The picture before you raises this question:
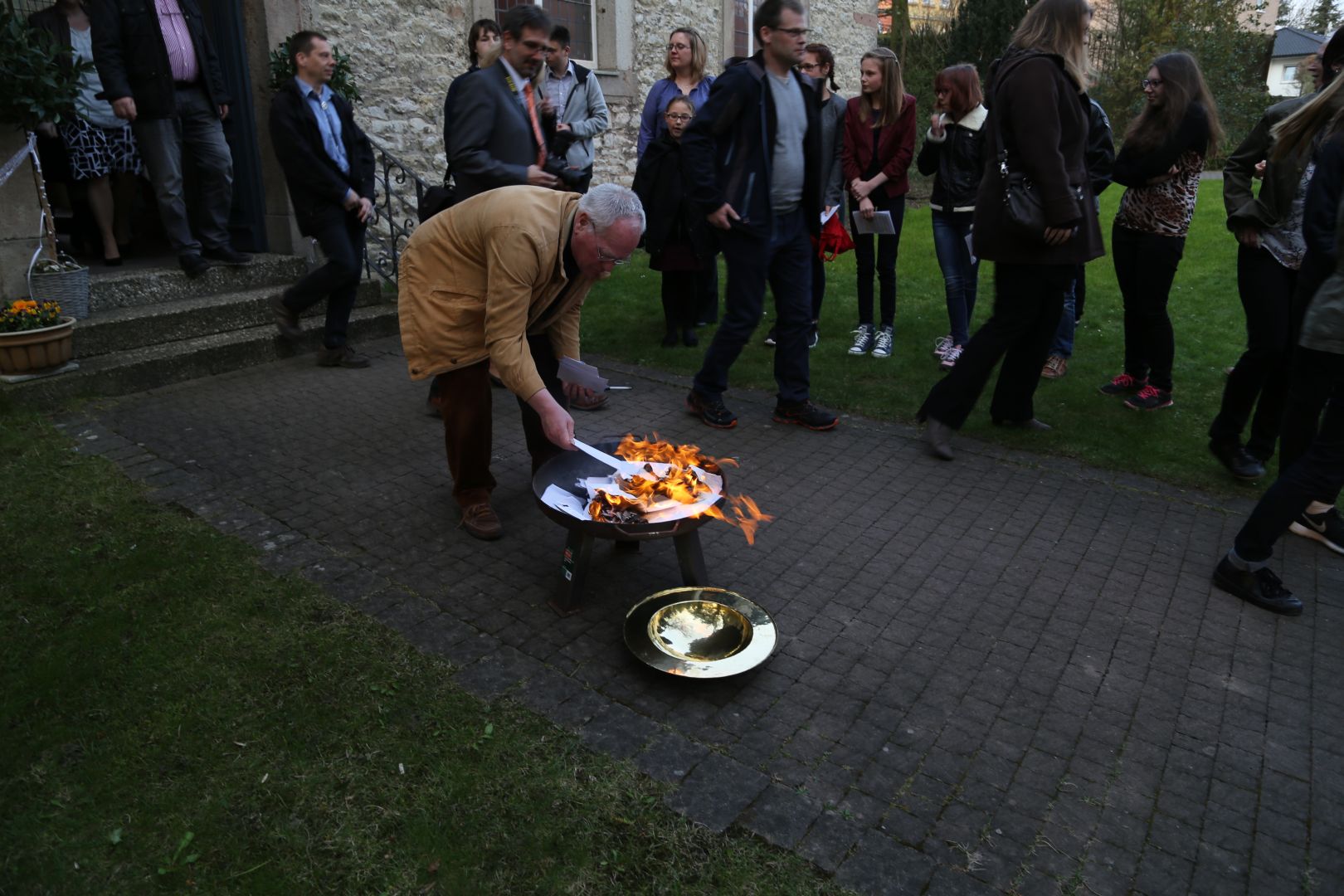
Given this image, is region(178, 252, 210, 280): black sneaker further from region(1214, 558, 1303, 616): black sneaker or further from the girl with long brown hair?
region(1214, 558, 1303, 616): black sneaker

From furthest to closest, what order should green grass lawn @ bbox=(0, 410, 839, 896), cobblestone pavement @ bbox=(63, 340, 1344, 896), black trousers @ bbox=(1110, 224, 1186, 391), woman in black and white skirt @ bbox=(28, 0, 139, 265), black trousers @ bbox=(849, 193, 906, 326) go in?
black trousers @ bbox=(849, 193, 906, 326)
woman in black and white skirt @ bbox=(28, 0, 139, 265)
black trousers @ bbox=(1110, 224, 1186, 391)
cobblestone pavement @ bbox=(63, 340, 1344, 896)
green grass lawn @ bbox=(0, 410, 839, 896)

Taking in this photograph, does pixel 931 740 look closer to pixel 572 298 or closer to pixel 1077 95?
pixel 572 298

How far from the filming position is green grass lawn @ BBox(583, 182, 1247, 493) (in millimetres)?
5949

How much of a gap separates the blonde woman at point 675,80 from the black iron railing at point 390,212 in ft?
7.12

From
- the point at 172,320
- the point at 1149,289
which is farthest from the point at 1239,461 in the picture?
the point at 172,320

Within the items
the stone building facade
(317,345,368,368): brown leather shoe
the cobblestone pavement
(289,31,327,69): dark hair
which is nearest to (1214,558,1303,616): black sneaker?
the cobblestone pavement

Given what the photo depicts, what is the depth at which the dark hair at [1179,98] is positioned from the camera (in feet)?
18.8

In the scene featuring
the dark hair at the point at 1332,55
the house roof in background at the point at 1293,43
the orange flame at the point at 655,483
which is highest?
the house roof in background at the point at 1293,43

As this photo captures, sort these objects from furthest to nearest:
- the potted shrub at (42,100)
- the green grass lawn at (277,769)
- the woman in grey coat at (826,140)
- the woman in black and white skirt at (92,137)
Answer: the woman in black and white skirt at (92,137) → the woman in grey coat at (826,140) → the potted shrub at (42,100) → the green grass lawn at (277,769)

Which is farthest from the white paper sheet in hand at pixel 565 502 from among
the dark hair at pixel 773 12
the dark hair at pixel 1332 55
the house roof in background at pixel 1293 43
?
the house roof in background at pixel 1293 43

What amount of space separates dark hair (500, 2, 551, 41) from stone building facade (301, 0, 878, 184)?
3982 millimetres

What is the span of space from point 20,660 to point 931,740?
11.1 feet

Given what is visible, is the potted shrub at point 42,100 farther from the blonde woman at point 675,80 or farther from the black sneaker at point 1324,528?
the black sneaker at point 1324,528

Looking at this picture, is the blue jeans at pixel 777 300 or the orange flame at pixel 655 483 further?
the blue jeans at pixel 777 300
